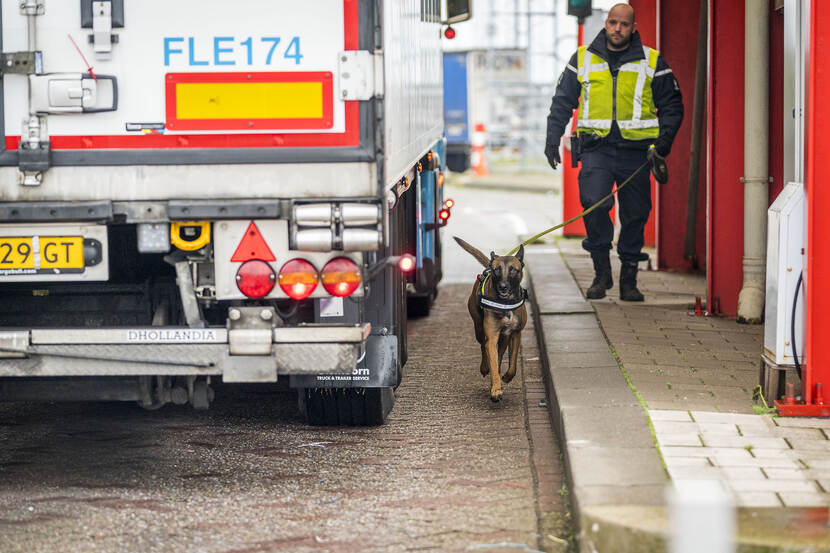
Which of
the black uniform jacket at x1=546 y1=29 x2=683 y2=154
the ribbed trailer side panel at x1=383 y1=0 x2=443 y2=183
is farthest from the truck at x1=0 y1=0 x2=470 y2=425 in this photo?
the black uniform jacket at x1=546 y1=29 x2=683 y2=154

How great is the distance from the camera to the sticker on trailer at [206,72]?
17.9ft

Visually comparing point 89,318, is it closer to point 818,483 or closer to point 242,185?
point 242,185

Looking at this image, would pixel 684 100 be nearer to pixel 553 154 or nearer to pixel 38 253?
pixel 553 154

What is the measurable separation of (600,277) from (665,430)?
455cm

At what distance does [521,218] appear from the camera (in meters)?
21.7

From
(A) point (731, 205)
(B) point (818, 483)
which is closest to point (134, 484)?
(B) point (818, 483)

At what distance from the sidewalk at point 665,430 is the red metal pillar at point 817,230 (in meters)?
0.16

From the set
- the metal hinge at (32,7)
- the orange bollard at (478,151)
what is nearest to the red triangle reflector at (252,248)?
the metal hinge at (32,7)

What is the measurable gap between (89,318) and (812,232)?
3289mm

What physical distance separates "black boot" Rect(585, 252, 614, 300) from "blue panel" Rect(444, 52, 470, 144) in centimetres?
2538

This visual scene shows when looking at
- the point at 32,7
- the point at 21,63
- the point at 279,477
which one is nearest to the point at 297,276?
the point at 279,477

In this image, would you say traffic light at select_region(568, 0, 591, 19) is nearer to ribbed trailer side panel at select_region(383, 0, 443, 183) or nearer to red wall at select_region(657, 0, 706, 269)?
ribbed trailer side panel at select_region(383, 0, 443, 183)

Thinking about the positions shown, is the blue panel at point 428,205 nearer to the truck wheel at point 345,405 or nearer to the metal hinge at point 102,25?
the truck wheel at point 345,405

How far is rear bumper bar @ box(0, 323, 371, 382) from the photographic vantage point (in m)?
5.49
